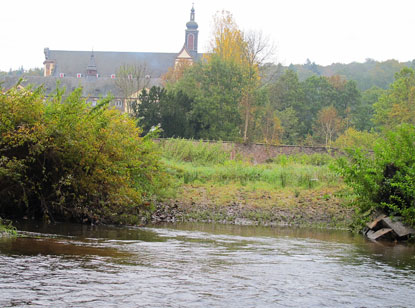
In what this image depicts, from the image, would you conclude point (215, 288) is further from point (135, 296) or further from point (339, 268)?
point (339, 268)

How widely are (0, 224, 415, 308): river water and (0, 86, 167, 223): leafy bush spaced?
1213mm

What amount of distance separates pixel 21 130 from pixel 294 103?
75.3m

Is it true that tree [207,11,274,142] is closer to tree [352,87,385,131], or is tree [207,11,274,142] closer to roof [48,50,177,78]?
tree [352,87,385,131]

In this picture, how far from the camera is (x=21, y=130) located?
48.3 feet

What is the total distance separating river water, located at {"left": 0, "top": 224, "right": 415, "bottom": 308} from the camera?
7.70 meters

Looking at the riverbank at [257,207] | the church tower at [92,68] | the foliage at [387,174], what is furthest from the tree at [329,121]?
the church tower at [92,68]

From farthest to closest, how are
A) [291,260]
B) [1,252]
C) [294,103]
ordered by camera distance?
[294,103] → [291,260] → [1,252]

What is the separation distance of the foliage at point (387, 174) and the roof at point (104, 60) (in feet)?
456

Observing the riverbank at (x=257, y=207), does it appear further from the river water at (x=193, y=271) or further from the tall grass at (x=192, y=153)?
the tall grass at (x=192, y=153)

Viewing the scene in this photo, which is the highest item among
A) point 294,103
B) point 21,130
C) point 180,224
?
point 294,103

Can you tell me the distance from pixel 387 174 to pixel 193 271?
9.86 metres

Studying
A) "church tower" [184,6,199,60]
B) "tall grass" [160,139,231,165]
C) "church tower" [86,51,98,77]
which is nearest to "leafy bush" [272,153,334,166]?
"tall grass" [160,139,231,165]

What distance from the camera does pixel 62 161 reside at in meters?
15.6

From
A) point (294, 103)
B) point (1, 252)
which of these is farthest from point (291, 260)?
point (294, 103)
